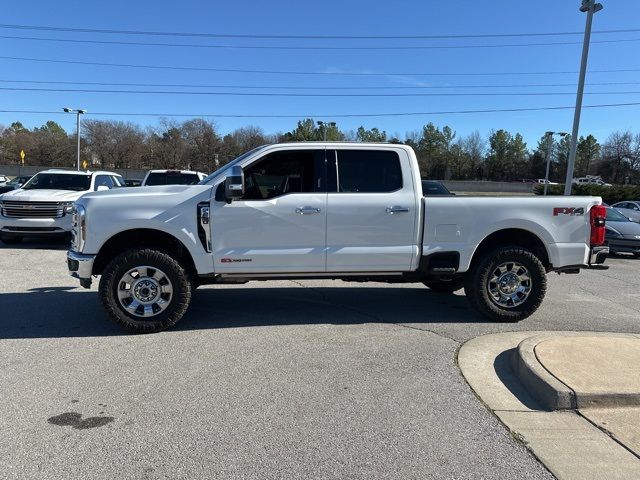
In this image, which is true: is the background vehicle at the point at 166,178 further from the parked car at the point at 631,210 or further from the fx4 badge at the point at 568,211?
the parked car at the point at 631,210

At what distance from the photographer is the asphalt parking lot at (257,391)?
10.2 ft

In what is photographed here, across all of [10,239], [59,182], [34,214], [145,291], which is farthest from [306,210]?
[59,182]

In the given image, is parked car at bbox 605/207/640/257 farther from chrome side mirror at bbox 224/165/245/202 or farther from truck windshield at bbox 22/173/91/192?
truck windshield at bbox 22/173/91/192

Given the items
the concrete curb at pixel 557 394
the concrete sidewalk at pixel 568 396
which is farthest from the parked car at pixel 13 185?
the concrete curb at pixel 557 394

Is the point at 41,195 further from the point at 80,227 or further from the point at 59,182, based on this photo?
the point at 80,227

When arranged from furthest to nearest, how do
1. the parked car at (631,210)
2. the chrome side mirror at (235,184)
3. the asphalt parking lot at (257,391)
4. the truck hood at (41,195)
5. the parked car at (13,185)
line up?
the parked car at (13,185) → the parked car at (631,210) → the truck hood at (41,195) → the chrome side mirror at (235,184) → the asphalt parking lot at (257,391)

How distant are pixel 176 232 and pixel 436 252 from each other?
3.03 m

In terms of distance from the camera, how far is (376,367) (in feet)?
15.5

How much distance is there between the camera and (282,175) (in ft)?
19.5

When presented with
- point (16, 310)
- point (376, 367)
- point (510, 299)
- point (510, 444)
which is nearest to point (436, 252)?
point (510, 299)

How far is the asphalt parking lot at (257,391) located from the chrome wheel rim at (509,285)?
31cm

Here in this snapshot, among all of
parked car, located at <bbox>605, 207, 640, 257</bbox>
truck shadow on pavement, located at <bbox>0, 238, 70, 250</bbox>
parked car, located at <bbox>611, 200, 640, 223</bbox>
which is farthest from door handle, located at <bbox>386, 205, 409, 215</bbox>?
parked car, located at <bbox>611, 200, 640, 223</bbox>

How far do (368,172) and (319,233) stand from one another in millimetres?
963

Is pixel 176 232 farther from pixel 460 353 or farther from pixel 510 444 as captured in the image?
pixel 510 444
